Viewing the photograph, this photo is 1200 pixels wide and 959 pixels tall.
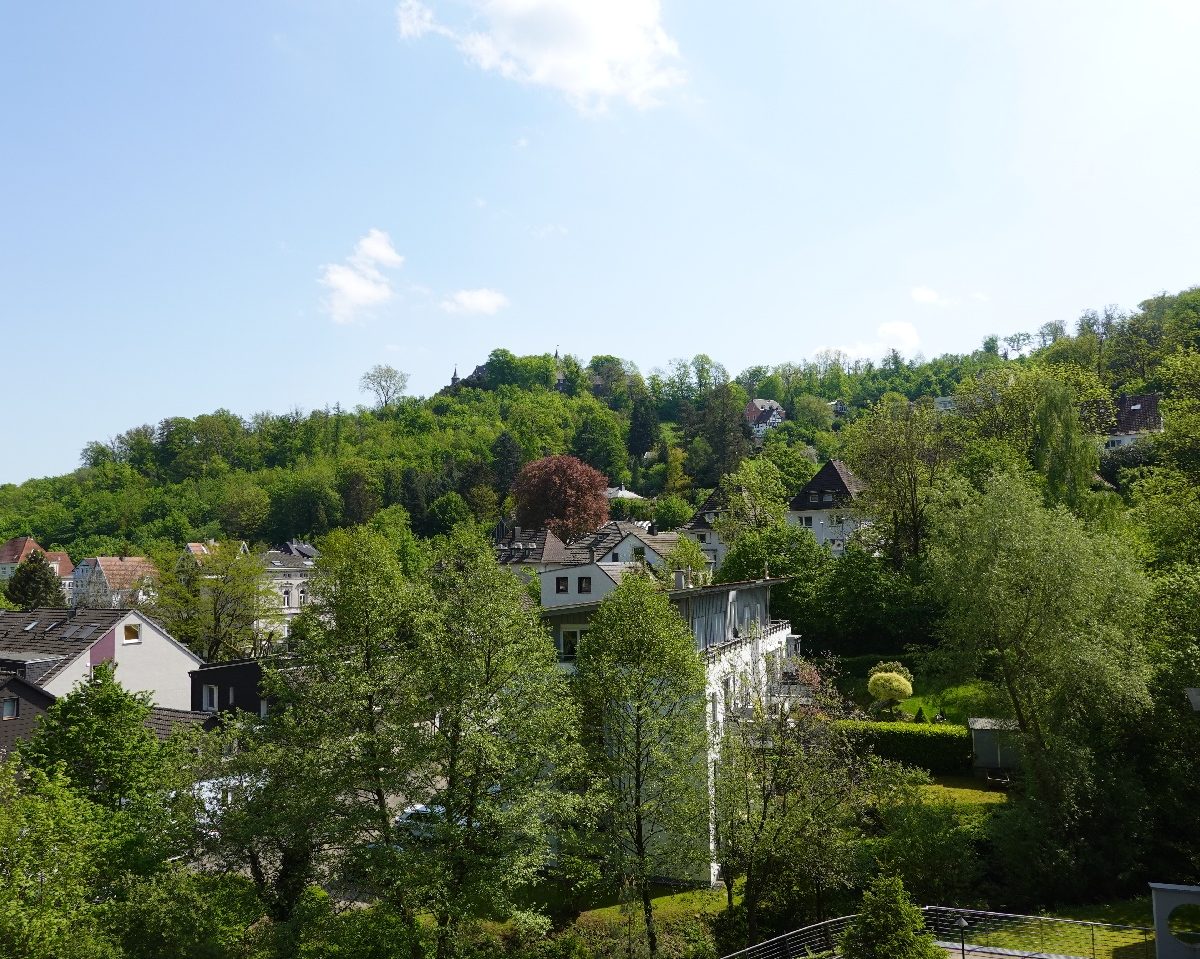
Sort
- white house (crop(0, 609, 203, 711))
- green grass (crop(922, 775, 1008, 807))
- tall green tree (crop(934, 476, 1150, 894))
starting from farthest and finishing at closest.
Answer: white house (crop(0, 609, 203, 711)) < green grass (crop(922, 775, 1008, 807)) < tall green tree (crop(934, 476, 1150, 894))

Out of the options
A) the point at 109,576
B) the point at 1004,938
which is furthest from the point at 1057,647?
the point at 109,576

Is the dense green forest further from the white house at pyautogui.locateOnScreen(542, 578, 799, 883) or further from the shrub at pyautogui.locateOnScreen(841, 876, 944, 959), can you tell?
the shrub at pyautogui.locateOnScreen(841, 876, 944, 959)

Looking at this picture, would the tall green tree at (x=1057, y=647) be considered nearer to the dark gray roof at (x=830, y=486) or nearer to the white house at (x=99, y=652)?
the white house at (x=99, y=652)

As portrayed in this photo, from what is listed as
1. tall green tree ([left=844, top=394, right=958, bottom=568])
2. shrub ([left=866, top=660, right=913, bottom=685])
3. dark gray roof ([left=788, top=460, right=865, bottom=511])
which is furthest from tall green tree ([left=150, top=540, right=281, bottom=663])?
dark gray roof ([left=788, top=460, right=865, bottom=511])

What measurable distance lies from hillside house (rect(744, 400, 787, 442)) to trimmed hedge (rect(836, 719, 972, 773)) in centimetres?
9566

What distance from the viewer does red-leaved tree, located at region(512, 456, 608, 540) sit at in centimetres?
8250

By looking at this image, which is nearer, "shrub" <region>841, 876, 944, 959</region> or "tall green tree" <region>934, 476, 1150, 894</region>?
"shrub" <region>841, 876, 944, 959</region>

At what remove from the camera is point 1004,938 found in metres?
16.8

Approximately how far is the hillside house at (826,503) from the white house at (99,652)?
40.9m

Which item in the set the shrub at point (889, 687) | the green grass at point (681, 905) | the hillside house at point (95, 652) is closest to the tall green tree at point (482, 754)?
the green grass at point (681, 905)

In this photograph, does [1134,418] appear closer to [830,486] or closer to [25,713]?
[830,486]

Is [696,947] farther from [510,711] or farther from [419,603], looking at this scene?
[419,603]

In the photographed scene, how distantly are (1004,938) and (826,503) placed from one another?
1915 inches

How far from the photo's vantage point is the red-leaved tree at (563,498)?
8250 cm
